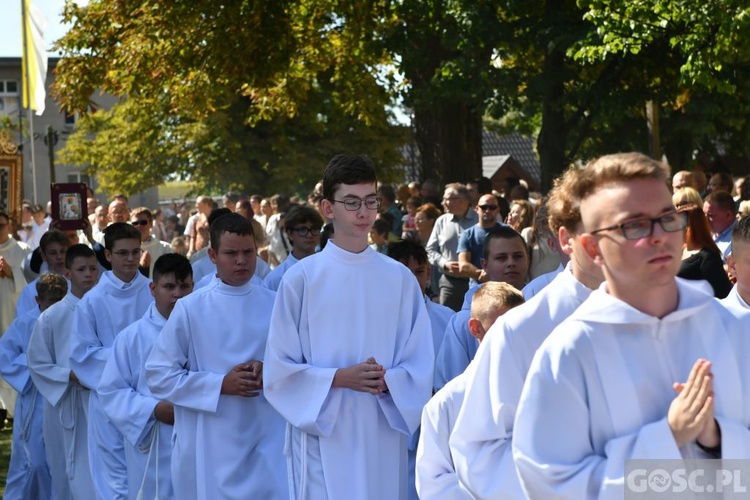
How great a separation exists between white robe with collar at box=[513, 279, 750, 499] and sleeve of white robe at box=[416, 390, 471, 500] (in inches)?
56.7

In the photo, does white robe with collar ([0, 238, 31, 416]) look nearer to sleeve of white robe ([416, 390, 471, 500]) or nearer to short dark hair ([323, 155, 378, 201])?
short dark hair ([323, 155, 378, 201])

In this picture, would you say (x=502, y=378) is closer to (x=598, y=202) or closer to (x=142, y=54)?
(x=598, y=202)

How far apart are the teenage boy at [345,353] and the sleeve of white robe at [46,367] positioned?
10.7 ft

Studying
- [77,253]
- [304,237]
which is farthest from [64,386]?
[304,237]

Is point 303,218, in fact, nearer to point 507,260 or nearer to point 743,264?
point 507,260

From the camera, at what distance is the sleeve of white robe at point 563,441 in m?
3.30

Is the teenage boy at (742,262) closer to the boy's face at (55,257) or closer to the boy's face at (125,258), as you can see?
the boy's face at (125,258)

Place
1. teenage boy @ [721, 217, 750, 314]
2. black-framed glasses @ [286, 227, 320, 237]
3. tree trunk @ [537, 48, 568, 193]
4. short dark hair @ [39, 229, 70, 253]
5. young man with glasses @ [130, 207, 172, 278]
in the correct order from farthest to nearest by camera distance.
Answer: tree trunk @ [537, 48, 568, 193] → young man with glasses @ [130, 207, 172, 278] → short dark hair @ [39, 229, 70, 253] → black-framed glasses @ [286, 227, 320, 237] → teenage boy @ [721, 217, 750, 314]

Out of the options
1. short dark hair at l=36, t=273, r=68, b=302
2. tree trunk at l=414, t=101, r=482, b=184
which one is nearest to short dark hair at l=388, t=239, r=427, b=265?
short dark hair at l=36, t=273, r=68, b=302

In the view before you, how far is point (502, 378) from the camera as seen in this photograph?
4039mm

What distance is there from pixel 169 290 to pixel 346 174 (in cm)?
216

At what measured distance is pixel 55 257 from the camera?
11.6 metres

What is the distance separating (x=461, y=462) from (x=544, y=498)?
30.0 inches

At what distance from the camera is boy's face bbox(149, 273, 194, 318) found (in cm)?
812
